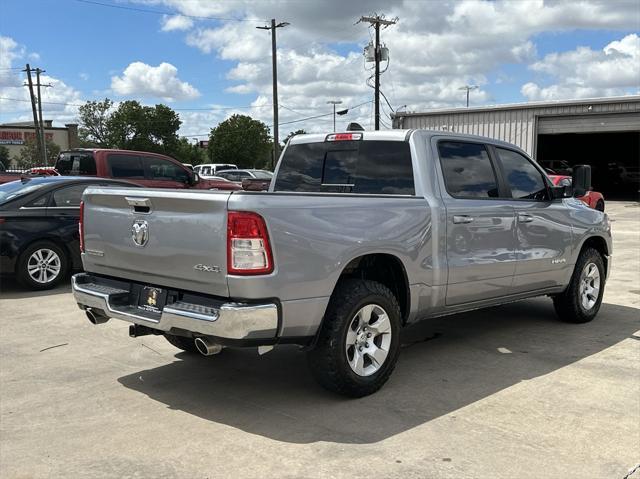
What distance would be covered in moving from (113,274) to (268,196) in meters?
1.49

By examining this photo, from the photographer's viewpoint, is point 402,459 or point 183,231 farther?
point 183,231

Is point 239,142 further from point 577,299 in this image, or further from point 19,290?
point 577,299

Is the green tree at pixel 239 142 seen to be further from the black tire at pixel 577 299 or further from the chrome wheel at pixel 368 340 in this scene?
the chrome wheel at pixel 368 340

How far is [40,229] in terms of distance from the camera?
8.13 metres

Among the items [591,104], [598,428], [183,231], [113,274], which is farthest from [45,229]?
[591,104]

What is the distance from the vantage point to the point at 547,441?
3701mm

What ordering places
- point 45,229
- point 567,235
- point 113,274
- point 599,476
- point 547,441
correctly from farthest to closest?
1. point 45,229
2. point 567,235
3. point 113,274
4. point 547,441
5. point 599,476

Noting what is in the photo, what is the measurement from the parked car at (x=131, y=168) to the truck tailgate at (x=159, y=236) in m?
7.67

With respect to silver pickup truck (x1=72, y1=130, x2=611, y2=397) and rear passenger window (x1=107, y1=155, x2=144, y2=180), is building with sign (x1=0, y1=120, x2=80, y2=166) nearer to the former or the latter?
rear passenger window (x1=107, y1=155, x2=144, y2=180)

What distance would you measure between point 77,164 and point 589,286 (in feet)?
32.4

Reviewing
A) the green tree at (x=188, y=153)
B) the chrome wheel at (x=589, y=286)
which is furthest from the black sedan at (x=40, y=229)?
the green tree at (x=188, y=153)

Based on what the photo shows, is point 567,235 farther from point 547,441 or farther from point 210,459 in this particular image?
point 210,459

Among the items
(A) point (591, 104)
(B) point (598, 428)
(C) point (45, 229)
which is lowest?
(B) point (598, 428)

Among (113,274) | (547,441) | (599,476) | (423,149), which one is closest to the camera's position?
(599,476)
